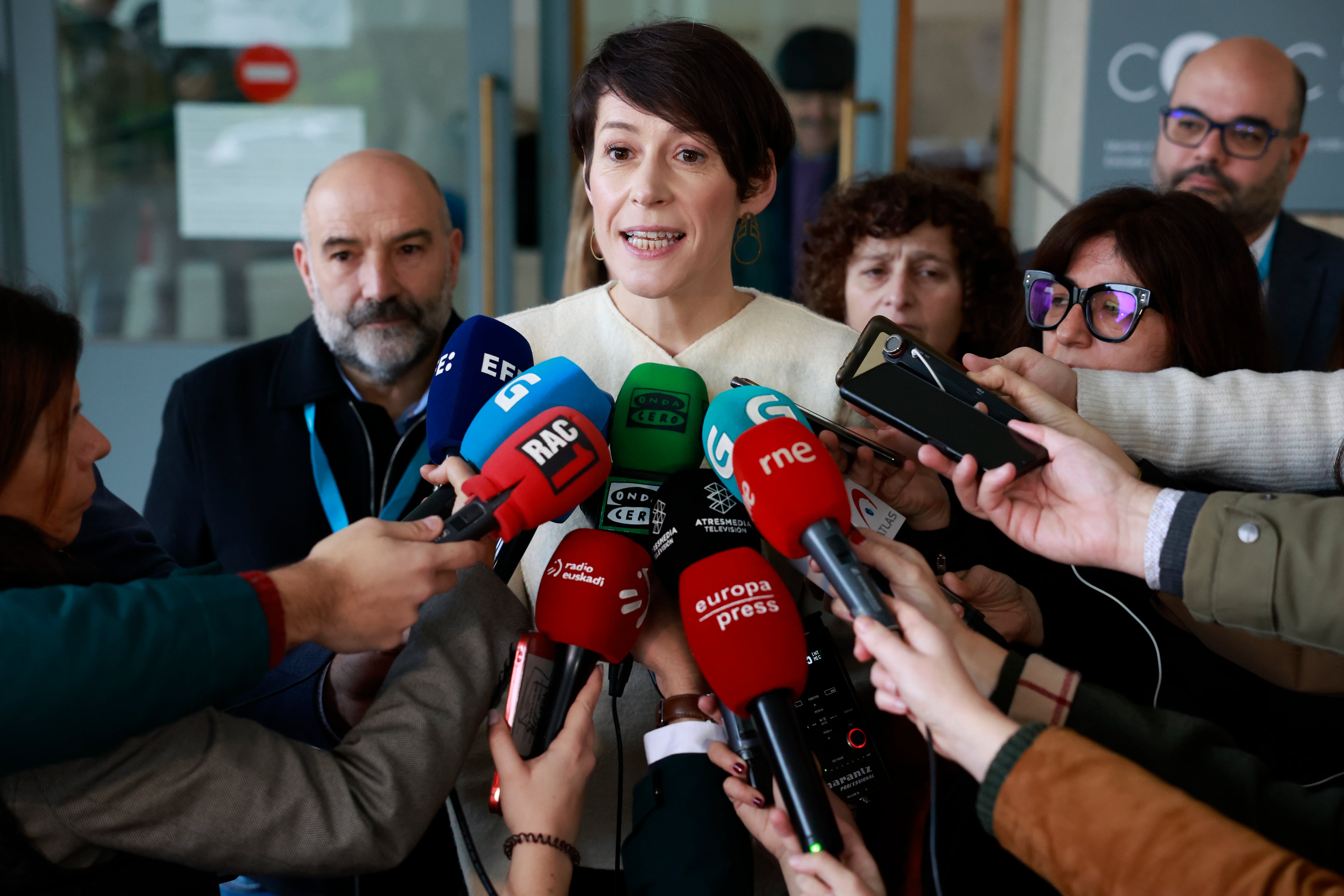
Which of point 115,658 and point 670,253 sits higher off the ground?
point 670,253

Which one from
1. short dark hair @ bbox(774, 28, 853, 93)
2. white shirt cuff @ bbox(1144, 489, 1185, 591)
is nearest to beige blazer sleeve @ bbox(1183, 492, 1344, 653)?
white shirt cuff @ bbox(1144, 489, 1185, 591)

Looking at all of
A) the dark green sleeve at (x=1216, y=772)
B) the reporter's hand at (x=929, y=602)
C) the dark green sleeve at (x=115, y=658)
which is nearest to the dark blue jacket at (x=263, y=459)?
the dark green sleeve at (x=115, y=658)

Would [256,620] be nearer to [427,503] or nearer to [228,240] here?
[427,503]

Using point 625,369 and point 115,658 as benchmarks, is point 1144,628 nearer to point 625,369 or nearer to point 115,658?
point 625,369

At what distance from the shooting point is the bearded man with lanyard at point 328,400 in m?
1.96

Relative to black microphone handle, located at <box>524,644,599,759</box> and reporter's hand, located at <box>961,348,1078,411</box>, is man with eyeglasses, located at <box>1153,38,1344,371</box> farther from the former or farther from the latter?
black microphone handle, located at <box>524,644,599,759</box>

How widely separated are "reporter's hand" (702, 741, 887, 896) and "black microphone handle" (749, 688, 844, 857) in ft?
0.05

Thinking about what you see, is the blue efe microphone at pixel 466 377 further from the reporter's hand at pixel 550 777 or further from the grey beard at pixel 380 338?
the grey beard at pixel 380 338

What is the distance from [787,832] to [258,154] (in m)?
3.58

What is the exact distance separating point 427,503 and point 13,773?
476 millimetres

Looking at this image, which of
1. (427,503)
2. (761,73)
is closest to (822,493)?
(427,503)

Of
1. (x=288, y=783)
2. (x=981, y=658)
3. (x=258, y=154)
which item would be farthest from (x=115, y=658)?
(x=258, y=154)

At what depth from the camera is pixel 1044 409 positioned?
4.00 feet

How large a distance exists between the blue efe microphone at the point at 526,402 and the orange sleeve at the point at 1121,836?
1.93 feet
